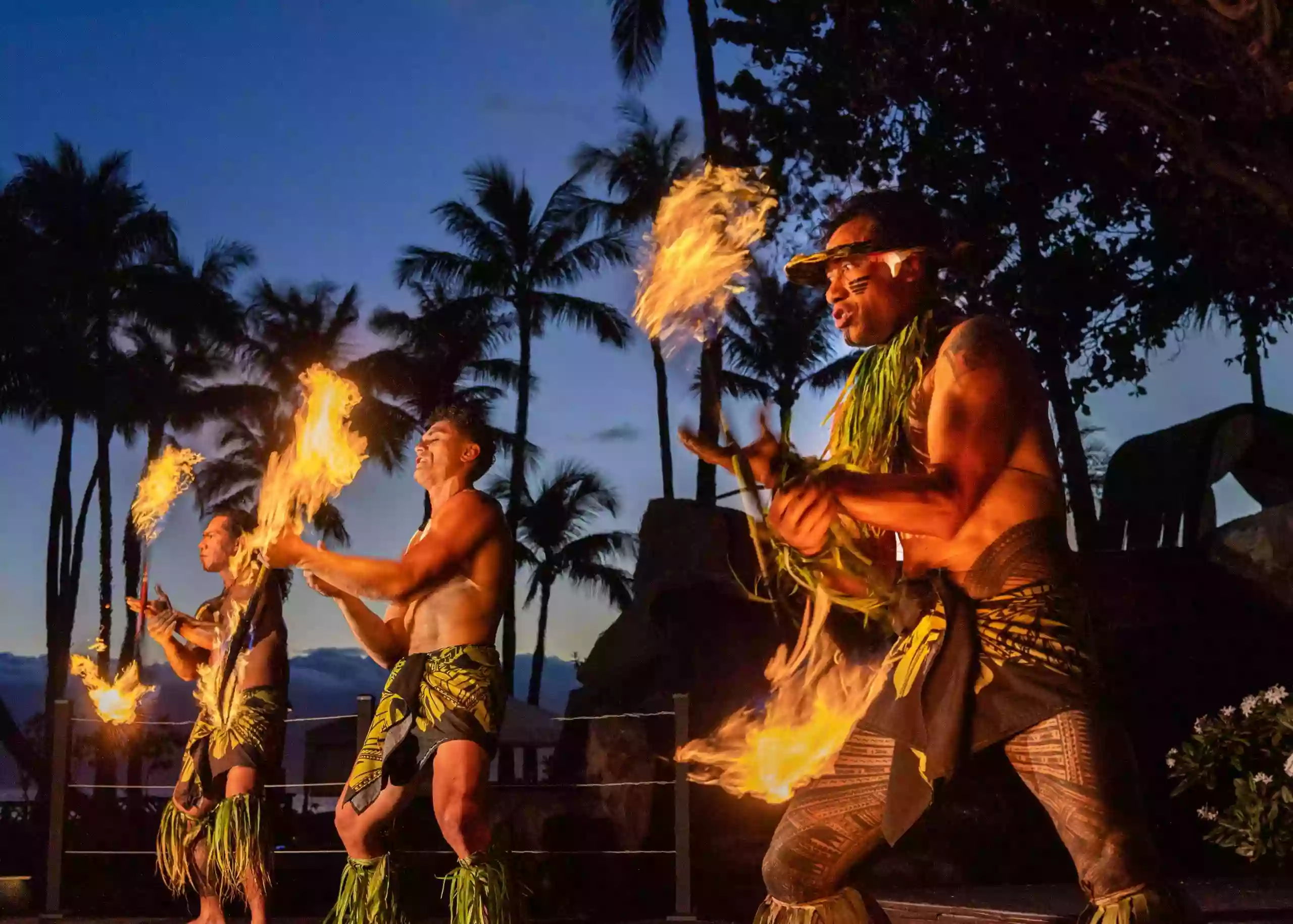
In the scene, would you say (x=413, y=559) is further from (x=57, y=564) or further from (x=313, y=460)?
(x=57, y=564)

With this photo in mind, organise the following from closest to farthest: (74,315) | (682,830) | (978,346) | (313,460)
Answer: (978,346) < (313,460) < (682,830) < (74,315)

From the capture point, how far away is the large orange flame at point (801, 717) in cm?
300

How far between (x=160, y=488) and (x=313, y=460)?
220 cm

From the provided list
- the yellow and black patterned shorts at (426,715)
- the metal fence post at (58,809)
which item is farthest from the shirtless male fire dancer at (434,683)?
the metal fence post at (58,809)

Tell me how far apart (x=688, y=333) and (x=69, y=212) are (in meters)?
30.1

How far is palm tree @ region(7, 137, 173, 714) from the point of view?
28109 millimetres

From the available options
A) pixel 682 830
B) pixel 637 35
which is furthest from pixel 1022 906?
pixel 637 35

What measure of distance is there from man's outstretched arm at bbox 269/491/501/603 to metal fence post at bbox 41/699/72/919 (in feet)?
14.1

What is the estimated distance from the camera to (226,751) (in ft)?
19.2

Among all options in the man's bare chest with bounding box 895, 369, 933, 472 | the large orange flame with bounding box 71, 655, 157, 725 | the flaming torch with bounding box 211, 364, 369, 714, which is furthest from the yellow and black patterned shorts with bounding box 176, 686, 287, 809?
the man's bare chest with bounding box 895, 369, 933, 472

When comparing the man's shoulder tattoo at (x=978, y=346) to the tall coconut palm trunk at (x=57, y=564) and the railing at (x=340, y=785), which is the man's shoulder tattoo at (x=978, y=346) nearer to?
the railing at (x=340, y=785)

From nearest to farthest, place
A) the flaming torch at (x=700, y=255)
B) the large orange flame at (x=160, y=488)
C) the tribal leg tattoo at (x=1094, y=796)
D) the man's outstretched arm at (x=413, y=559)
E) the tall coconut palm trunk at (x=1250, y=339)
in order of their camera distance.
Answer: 1. the tribal leg tattoo at (x=1094, y=796)
2. the flaming torch at (x=700, y=255)
3. the man's outstretched arm at (x=413, y=559)
4. the large orange flame at (x=160, y=488)
5. the tall coconut palm trunk at (x=1250, y=339)

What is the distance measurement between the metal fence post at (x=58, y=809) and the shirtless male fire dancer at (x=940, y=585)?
20.5 feet

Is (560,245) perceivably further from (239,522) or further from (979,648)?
(979,648)
